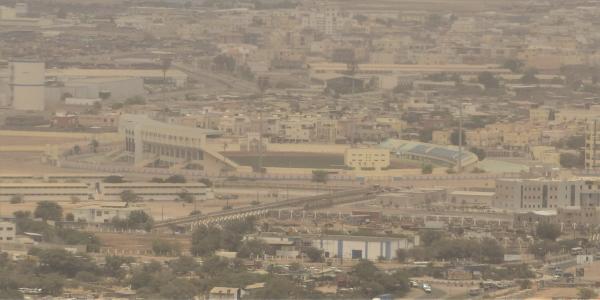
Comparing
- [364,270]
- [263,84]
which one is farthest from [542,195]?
[263,84]

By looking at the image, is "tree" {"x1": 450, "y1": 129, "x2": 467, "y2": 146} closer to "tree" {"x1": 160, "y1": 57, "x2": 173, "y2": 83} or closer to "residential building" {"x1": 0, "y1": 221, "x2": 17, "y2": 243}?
"tree" {"x1": 160, "y1": 57, "x2": 173, "y2": 83}

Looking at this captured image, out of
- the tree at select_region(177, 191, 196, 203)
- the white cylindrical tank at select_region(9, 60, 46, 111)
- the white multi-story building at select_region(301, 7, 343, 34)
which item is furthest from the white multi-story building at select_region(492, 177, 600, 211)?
the white multi-story building at select_region(301, 7, 343, 34)

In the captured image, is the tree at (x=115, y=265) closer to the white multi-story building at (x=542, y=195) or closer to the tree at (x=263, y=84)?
the white multi-story building at (x=542, y=195)

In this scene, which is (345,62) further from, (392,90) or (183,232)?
(183,232)

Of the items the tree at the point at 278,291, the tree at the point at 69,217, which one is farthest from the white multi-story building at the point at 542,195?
the tree at the point at 278,291

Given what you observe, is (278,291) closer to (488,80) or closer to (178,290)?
(178,290)

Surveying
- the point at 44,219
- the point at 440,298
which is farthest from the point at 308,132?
the point at 440,298
